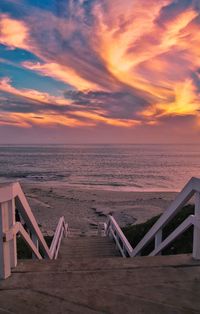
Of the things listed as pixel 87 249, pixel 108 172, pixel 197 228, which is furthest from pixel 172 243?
pixel 108 172

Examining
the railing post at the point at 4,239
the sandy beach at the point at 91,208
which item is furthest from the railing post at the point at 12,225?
the sandy beach at the point at 91,208

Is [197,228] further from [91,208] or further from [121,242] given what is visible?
[91,208]

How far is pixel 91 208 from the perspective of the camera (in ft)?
66.0

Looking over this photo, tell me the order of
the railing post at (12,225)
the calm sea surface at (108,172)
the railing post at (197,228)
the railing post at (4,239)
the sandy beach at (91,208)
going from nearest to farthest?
the railing post at (4,239)
the railing post at (12,225)
the railing post at (197,228)
the sandy beach at (91,208)
the calm sea surface at (108,172)

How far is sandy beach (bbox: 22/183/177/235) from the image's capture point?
52.7 feet

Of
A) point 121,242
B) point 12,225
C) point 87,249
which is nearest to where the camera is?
point 12,225

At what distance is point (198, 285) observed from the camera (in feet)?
8.99

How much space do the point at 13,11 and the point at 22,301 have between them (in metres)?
11.0

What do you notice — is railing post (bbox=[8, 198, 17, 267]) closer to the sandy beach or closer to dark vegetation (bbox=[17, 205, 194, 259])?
dark vegetation (bbox=[17, 205, 194, 259])

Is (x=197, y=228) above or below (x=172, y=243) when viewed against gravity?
above

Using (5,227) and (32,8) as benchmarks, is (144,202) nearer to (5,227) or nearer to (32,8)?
(32,8)

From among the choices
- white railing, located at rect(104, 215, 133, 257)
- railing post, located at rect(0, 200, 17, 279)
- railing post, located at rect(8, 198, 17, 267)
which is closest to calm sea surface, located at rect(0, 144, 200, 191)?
white railing, located at rect(104, 215, 133, 257)

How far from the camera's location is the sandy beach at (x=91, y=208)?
16.1m

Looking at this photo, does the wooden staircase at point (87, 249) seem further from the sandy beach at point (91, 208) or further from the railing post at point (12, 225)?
the sandy beach at point (91, 208)
